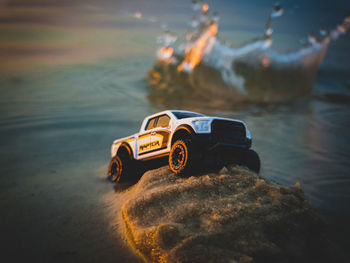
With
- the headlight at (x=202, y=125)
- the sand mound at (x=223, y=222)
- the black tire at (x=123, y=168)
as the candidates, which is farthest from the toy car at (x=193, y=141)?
the black tire at (x=123, y=168)

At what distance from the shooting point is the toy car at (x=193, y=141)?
5.16 m

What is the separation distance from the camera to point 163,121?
6.47 m

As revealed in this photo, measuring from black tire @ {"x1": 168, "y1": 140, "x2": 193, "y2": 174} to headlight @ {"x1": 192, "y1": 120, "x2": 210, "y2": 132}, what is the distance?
13.3 inches

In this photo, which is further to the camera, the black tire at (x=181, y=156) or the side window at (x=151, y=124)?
the side window at (x=151, y=124)

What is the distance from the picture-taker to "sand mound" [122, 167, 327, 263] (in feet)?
12.1

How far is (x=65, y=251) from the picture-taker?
4609mm

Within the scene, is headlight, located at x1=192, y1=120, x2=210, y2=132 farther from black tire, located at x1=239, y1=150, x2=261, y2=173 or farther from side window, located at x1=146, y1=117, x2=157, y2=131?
side window, located at x1=146, y1=117, x2=157, y2=131

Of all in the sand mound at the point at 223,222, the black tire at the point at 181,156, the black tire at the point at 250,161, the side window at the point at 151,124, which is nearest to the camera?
the sand mound at the point at 223,222

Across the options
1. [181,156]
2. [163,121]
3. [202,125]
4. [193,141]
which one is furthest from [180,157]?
[163,121]

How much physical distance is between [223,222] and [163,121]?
313 centimetres

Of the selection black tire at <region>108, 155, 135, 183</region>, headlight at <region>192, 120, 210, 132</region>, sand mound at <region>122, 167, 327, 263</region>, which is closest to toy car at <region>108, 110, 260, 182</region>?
headlight at <region>192, 120, 210, 132</region>

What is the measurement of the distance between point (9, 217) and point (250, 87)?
26.9 meters

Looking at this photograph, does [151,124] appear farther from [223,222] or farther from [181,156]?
[223,222]

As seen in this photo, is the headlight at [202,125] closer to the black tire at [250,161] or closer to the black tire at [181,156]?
the black tire at [181,156]
